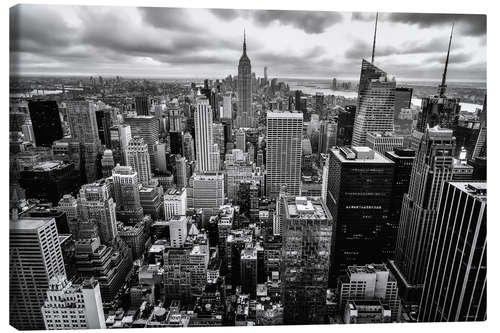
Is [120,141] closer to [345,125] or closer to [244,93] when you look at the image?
[244,93]

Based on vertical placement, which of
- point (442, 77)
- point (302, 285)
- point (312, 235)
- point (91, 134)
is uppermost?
point (442, 77)

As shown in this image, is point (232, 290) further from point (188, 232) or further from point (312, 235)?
point (312, 235)

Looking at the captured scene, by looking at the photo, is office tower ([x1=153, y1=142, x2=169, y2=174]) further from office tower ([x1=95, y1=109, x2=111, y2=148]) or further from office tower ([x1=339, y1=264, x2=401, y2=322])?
office tower ([x1=339, y1=264, x2=401, y2=322])

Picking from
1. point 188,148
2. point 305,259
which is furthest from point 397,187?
point 188,148

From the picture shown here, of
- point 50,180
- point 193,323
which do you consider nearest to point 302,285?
point 193,323

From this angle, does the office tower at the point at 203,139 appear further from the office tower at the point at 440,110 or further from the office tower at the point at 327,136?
the office tower at the point at 440,110

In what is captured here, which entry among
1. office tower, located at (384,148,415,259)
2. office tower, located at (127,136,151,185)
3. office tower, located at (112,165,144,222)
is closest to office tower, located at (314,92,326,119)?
office tower, located at (384,148,415,259)
